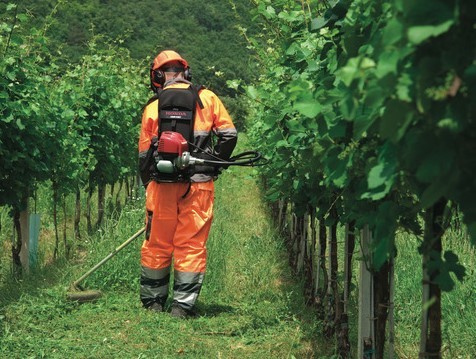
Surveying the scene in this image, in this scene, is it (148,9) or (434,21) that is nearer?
(434,21)

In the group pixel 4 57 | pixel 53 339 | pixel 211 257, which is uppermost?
pixel 4 57

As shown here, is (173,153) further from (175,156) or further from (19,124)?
(19,124)

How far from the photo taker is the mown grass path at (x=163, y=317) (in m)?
5.30

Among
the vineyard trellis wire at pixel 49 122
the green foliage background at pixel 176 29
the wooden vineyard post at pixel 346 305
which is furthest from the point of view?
the green foliage background at pixel 176 29

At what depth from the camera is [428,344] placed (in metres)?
2.62

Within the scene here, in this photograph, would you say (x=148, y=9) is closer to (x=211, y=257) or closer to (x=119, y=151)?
(x=119, y=151)

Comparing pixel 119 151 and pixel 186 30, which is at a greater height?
pixel 186 30

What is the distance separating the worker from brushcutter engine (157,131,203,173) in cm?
6

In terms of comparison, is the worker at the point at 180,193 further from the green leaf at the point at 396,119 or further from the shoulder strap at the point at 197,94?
the green leaf at the point at 396,119

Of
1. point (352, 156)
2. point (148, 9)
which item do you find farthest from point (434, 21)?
point (148, 9)

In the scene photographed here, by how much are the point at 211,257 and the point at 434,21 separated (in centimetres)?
619

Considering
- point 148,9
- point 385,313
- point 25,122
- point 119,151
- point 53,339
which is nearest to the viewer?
point 385,313

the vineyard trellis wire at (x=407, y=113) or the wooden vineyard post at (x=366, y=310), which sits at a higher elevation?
the vineyard trellis wire at (x=407, y=113)

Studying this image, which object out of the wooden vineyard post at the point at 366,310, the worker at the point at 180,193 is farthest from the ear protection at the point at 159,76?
the wooden vineyard post at the point at 366,310
